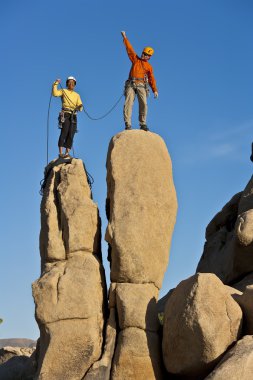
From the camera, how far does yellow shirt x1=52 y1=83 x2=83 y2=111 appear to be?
73.7ft

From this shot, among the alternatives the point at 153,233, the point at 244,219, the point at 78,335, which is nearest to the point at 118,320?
the point at 78,335

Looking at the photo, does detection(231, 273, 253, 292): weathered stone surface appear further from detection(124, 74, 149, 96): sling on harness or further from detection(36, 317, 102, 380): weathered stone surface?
detection(124, 74, 149, 96): sling on harness

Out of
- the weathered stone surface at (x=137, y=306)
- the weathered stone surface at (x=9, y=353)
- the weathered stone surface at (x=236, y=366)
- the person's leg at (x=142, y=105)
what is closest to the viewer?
the weathered stone surface at (x=236, y=366)

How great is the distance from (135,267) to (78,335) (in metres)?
2.53

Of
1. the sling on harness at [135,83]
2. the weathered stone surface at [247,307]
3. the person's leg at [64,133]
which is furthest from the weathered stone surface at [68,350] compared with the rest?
the sling on harness at [135,83]

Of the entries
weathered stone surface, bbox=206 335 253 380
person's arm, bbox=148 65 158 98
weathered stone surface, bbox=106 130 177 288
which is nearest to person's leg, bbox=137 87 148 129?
person's arm, bbox=148 65 158 98

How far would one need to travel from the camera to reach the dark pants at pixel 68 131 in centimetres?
2255

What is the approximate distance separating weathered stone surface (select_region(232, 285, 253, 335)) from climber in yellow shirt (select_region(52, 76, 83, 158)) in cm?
757

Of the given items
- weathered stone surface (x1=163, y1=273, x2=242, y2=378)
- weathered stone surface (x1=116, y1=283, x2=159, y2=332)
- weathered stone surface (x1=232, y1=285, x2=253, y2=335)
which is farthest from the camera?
weathered stone surface (x1=116, y1=283, x2=159, y2=332)

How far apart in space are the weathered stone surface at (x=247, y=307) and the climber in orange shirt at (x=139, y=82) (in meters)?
6.35

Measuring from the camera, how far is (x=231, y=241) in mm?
26062

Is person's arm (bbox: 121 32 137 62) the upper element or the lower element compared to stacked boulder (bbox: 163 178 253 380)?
upper

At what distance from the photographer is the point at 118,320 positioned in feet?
63.3

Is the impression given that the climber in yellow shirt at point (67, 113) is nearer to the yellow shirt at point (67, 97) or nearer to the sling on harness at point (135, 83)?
the yellow shirt at point (67, 97)
